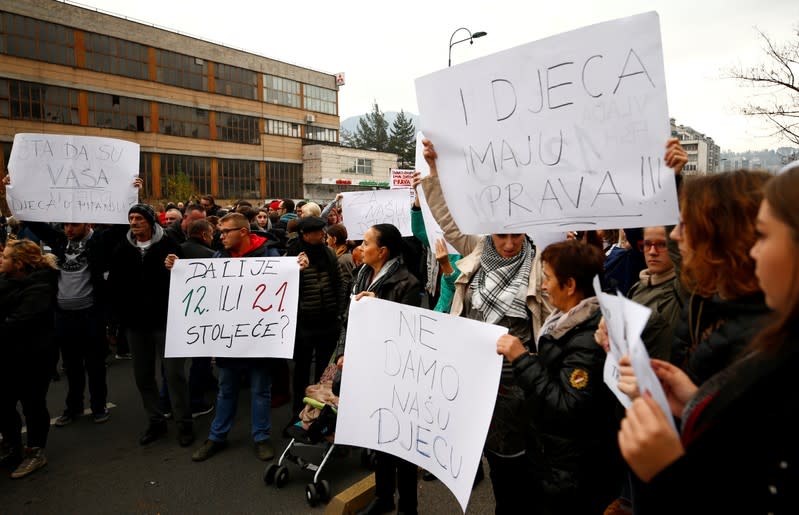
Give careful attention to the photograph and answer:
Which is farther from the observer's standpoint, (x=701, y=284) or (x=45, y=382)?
(x=45, y=382)

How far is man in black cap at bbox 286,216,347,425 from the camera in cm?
481

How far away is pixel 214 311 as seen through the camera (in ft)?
13.8

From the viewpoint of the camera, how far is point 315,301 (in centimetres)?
484

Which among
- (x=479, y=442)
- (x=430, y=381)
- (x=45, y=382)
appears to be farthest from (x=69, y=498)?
(x=479, y=442)

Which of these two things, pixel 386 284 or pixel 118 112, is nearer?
pixel 386 284

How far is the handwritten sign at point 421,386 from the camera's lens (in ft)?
7.54

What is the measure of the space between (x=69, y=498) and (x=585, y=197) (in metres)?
4.17

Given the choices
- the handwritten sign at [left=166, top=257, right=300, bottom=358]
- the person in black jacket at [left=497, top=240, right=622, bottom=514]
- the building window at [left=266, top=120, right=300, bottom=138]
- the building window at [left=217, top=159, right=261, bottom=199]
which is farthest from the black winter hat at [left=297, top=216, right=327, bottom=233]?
the building window at [left=266, top=120, right=300, bottom=138]

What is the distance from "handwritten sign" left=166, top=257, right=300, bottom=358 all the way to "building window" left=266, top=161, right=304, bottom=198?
1975 inches

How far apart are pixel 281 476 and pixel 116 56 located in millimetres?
46776

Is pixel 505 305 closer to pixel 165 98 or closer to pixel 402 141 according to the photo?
pixel 165 98

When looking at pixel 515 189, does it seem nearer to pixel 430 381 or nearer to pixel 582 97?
pixel 582 97

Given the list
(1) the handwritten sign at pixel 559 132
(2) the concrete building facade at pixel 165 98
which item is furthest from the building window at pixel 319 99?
(1) the handwritten sign at pixel 559 132

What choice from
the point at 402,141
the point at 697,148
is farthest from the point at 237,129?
the point at 697,148
